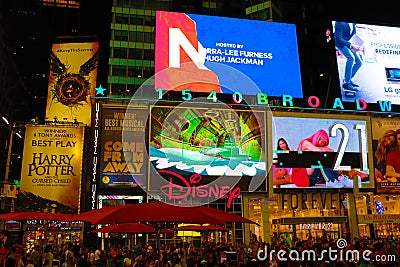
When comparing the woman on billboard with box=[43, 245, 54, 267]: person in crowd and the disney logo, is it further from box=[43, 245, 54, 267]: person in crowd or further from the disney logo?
box=[43, 245, 54, 267]: person in crowd

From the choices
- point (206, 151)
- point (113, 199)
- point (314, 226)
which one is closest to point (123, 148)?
point (113, 199)

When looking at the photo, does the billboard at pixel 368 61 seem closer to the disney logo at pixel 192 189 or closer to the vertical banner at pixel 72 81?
the disney logo at pixel 192 189

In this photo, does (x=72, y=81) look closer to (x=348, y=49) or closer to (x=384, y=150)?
(x=348, y=49)

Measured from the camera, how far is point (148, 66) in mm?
74875

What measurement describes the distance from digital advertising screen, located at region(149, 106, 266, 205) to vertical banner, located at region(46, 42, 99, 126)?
62.9 feet

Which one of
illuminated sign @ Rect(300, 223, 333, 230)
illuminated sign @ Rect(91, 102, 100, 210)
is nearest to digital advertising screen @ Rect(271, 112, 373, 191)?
illuminated sign @ Rect(300, 223, 333, 230)

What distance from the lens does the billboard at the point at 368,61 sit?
4334cm

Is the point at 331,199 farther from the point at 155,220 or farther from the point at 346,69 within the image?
the point at 155,220

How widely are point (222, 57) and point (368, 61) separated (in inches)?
572

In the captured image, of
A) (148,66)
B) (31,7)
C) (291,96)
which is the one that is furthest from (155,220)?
(31,7)

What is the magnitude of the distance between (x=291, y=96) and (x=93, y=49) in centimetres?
2853

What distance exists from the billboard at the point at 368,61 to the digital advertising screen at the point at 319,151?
3.80m

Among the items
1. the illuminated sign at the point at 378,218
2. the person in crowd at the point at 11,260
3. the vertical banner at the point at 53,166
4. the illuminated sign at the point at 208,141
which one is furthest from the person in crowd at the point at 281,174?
the person in crowd at the point at 11,260

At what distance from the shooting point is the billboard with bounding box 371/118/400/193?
134 ft
